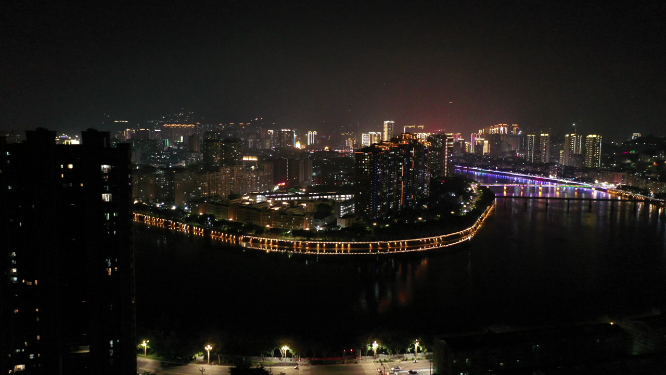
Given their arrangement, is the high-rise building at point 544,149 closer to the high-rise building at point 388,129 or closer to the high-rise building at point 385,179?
the high-rise building at point 388,129

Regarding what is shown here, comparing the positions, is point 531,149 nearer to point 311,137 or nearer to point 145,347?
point 311,137

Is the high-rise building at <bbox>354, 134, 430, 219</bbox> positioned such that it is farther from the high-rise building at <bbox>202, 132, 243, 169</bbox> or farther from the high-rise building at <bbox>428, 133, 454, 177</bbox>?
the high-rise building at <bbox>202, 132, 243, 169</bbox>

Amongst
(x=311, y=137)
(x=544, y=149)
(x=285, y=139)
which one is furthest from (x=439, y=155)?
(x=311, y=137)

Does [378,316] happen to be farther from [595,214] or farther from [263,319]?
[595,214]

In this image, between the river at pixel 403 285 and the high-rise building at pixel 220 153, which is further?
the high-rise building at pixel 220 153

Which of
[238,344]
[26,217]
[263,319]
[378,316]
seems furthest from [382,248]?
[26,217]

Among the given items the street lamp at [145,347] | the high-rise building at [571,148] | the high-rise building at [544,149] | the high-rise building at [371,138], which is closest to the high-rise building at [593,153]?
the high-rise building at [571,148]

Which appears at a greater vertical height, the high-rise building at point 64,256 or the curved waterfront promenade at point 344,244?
the high-rise building at point 64,256
